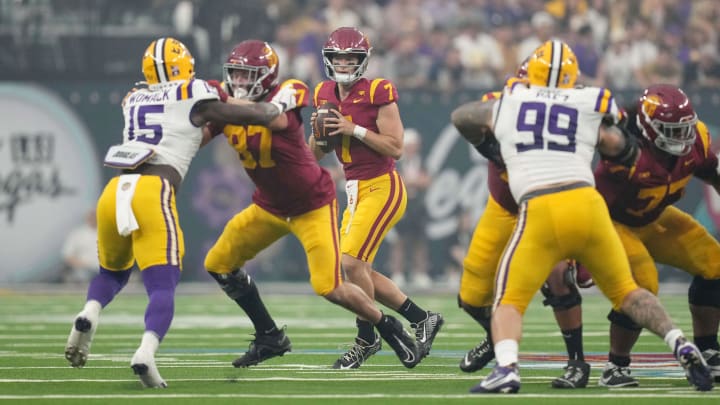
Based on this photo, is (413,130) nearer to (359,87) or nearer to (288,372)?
(359,87)

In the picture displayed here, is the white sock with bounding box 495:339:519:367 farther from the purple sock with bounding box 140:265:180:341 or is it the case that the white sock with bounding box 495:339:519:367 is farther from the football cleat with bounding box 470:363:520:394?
the purple sock with bounding box 140:265:180:341

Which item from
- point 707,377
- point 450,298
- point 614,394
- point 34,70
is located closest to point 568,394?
point 614,394

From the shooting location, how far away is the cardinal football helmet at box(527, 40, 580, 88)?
6.29 meters

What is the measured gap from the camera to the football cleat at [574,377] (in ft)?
21.5

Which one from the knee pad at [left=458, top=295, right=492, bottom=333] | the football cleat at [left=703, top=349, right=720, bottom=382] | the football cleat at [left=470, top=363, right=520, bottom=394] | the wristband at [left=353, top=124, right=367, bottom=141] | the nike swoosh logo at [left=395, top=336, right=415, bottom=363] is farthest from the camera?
the wristband at [left=353, top=124, right=367, bottom=141]

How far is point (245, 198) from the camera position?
16.0 meters

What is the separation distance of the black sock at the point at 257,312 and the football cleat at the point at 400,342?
659mm

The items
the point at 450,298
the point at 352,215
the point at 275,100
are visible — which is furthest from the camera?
the point at 450,298

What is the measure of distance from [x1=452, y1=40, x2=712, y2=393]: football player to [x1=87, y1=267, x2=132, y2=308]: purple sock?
2002 millimetres

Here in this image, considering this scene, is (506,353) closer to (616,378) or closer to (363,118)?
(616,378)

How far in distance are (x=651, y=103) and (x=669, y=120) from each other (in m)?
0.14

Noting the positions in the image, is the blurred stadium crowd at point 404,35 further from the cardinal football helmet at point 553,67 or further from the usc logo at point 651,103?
the cardinal football helmet at point 553,67

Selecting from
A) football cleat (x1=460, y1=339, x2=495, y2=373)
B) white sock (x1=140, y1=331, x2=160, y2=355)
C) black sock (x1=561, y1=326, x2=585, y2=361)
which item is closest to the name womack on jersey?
white sock (x1=140, y1=331, x2=160, y2=355)

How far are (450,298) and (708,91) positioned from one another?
14.1 feet
